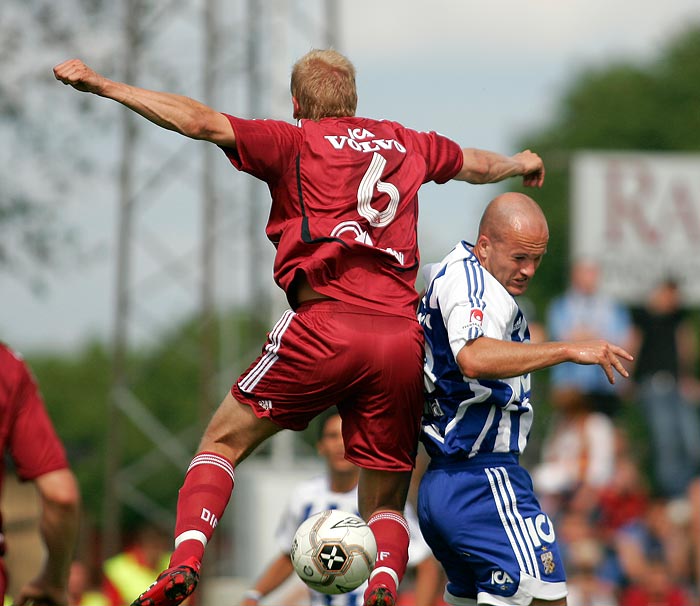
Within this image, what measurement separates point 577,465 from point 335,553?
27.3 ft

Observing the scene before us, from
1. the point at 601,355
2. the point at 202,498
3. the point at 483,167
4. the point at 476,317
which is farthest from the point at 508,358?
the point at 202,498

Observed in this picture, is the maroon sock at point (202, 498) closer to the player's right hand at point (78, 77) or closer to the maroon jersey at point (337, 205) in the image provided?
the maroon jersey at point (337, 205)

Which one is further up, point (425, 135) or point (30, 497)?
point (425, 135)

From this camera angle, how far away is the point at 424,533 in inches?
218

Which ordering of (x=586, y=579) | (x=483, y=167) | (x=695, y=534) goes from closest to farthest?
(x=483, y=167), (x=586, y=579), (x=695, y=534)

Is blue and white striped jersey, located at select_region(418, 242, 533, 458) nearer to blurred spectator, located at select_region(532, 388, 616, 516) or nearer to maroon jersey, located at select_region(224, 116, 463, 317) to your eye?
maroon jersey, located at select_region(224, 116, 463, 317)

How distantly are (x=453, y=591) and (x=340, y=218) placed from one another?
5.77 ft

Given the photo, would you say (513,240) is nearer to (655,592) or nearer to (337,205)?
(337,205)

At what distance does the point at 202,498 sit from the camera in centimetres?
522

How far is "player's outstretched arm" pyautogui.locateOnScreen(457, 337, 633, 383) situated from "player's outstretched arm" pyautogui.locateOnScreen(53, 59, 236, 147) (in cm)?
131

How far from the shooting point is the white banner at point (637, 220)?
1884 centimetres

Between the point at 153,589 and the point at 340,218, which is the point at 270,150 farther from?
the point at 153,589

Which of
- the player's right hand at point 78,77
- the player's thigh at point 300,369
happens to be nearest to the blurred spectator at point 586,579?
the player's thigh at point 300,369

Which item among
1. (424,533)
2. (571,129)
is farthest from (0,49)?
(571,129)
